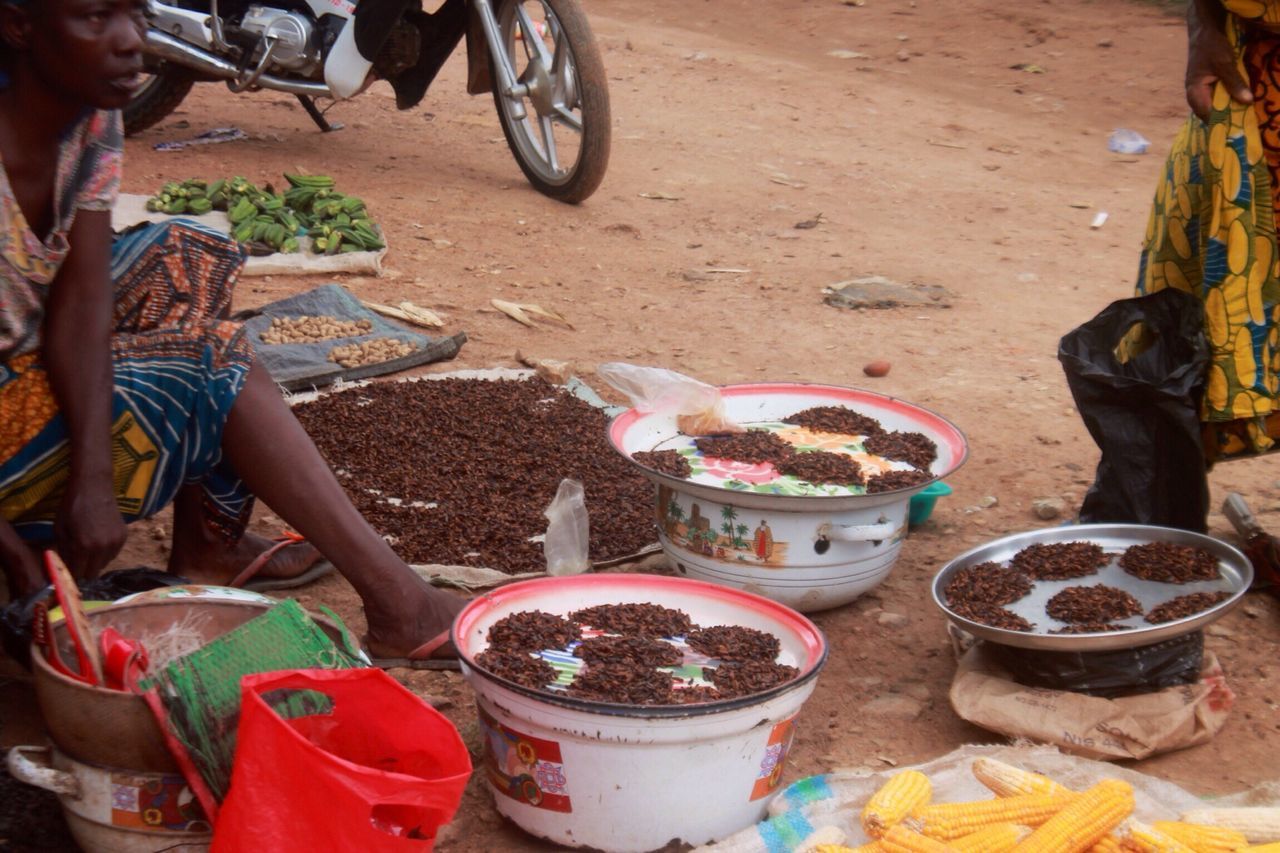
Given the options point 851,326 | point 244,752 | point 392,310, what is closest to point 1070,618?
point 244,752

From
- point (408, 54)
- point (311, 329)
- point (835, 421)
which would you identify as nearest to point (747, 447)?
point (835, 421)

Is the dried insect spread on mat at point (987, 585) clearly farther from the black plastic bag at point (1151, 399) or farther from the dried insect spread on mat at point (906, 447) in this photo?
the black plastic bag at point (1151, 399)

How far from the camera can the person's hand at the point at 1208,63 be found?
2689 mm

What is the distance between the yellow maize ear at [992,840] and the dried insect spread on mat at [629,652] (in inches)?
21.2

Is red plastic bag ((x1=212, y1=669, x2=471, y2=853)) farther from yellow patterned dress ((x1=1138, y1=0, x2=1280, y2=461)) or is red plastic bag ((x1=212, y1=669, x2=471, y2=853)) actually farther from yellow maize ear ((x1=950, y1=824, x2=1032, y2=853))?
yellow patterned dress ((x1=1138, y1=0, x2=1280, y2=461))

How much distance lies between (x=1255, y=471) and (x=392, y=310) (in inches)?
117

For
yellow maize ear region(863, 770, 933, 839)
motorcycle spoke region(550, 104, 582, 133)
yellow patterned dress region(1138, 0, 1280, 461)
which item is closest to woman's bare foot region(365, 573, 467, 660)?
yellow maize ear region(863, 770, 933, 839)

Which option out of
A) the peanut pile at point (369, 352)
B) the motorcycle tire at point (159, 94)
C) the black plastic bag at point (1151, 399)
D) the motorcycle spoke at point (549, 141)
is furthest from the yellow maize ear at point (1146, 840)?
the motorcycle tire at point (159, 94)

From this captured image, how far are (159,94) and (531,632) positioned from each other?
550cm

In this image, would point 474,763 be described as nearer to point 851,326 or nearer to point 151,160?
point 851,326

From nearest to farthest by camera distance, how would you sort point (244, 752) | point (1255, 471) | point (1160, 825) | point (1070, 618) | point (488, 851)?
point (244, 752) < point (1160, 825) < point (488, 851) < point (1070, 618) < point (1255, 471)

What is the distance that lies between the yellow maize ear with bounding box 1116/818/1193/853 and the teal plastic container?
4.45 feet

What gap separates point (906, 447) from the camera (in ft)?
9.66

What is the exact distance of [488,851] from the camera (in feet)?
6.97
